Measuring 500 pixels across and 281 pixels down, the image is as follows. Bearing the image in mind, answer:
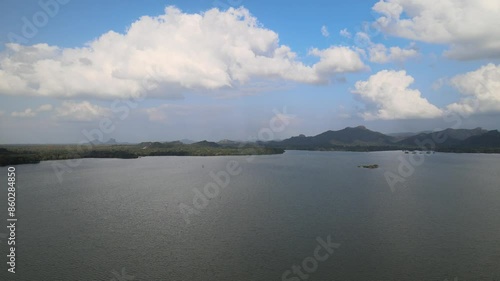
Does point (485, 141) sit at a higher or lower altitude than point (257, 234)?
higher

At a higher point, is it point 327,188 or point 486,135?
point 486,135

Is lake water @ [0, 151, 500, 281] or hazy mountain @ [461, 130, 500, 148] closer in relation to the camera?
lake water @ [0, 151, 500, 281]

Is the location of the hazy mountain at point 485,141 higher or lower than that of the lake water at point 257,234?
higher

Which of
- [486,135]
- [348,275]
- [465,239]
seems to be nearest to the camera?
[348,275]

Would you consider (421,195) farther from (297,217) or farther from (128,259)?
(128,259)

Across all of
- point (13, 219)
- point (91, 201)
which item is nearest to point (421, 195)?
point (91, 201)

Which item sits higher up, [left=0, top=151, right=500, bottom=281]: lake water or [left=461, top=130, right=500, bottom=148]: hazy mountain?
[left=461, top=130, right=500, bottom=148]: hazy mountain

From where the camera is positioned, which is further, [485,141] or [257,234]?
[485,141]

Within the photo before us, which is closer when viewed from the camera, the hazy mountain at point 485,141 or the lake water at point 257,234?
the lake water at point 257,234
